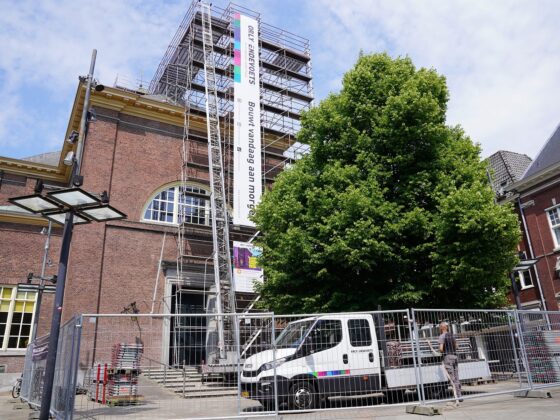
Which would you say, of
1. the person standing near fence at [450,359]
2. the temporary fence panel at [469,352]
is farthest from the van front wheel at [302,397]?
the person standing near fence at [450,359]

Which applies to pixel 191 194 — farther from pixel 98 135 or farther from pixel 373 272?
pixel 373 272

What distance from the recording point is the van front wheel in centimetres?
884

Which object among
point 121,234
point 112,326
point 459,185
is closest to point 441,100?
point 459,185

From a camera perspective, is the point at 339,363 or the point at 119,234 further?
the point at 119,234

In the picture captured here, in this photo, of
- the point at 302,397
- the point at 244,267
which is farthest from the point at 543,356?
the point at 244,267

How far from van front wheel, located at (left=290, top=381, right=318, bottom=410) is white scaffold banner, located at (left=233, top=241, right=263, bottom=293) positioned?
1209 centimetres

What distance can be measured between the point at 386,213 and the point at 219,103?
15.3 meters

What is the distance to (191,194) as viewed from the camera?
73.2ft

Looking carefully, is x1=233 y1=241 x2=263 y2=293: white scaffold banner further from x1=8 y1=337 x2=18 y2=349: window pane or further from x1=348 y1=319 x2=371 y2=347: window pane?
x1=348 y1=319 x2=371 y2=347: window pane

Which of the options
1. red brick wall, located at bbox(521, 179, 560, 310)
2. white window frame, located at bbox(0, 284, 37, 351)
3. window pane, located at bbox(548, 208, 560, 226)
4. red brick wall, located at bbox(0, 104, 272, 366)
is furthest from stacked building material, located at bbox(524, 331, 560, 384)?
white window frame, located at bbox(0, 284, 37, 351)

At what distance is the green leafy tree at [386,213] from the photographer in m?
12.7

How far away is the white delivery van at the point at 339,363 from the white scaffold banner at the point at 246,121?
40.8 feet

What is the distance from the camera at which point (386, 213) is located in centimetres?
1313

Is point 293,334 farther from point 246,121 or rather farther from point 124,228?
point 246,121
